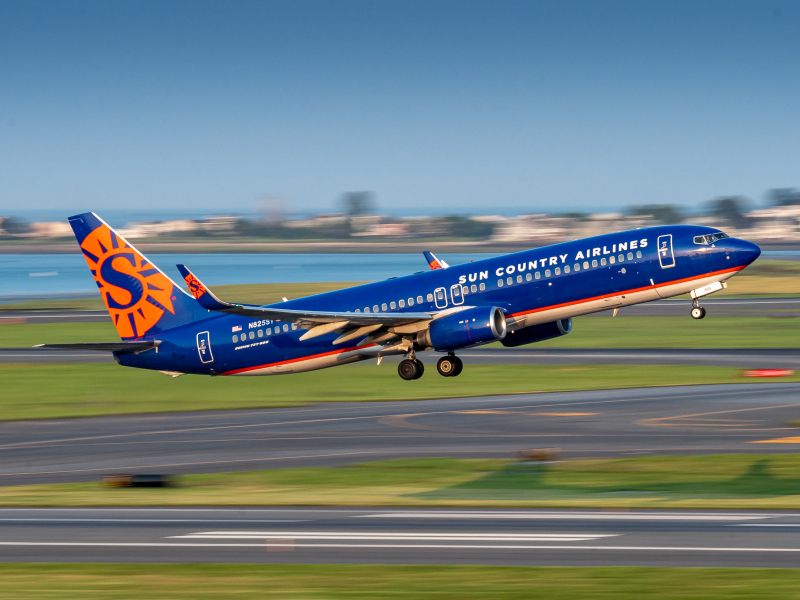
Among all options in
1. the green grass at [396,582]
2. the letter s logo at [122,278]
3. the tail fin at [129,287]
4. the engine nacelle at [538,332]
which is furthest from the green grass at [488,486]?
the letter s logo at [122,278]

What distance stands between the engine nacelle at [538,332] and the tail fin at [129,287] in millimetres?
16329

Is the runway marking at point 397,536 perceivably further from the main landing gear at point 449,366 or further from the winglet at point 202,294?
the main landing gear at point 449,366

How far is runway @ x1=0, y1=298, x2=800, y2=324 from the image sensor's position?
107062 mm

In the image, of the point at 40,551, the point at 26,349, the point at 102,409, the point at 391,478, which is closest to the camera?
the point at 40,551

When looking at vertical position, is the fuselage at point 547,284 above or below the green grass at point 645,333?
above

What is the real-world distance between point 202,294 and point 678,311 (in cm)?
8135

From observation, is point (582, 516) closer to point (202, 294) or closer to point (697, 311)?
point (697, 311)

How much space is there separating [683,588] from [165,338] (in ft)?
120

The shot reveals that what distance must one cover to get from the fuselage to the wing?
55.4 inches

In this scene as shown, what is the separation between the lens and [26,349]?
8831 centimetres

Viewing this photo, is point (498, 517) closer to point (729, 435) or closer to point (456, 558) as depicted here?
point (456, 558)

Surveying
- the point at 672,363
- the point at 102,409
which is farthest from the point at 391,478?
the point at 672,363

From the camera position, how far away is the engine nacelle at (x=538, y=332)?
45125mm

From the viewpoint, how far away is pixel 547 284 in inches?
1683
